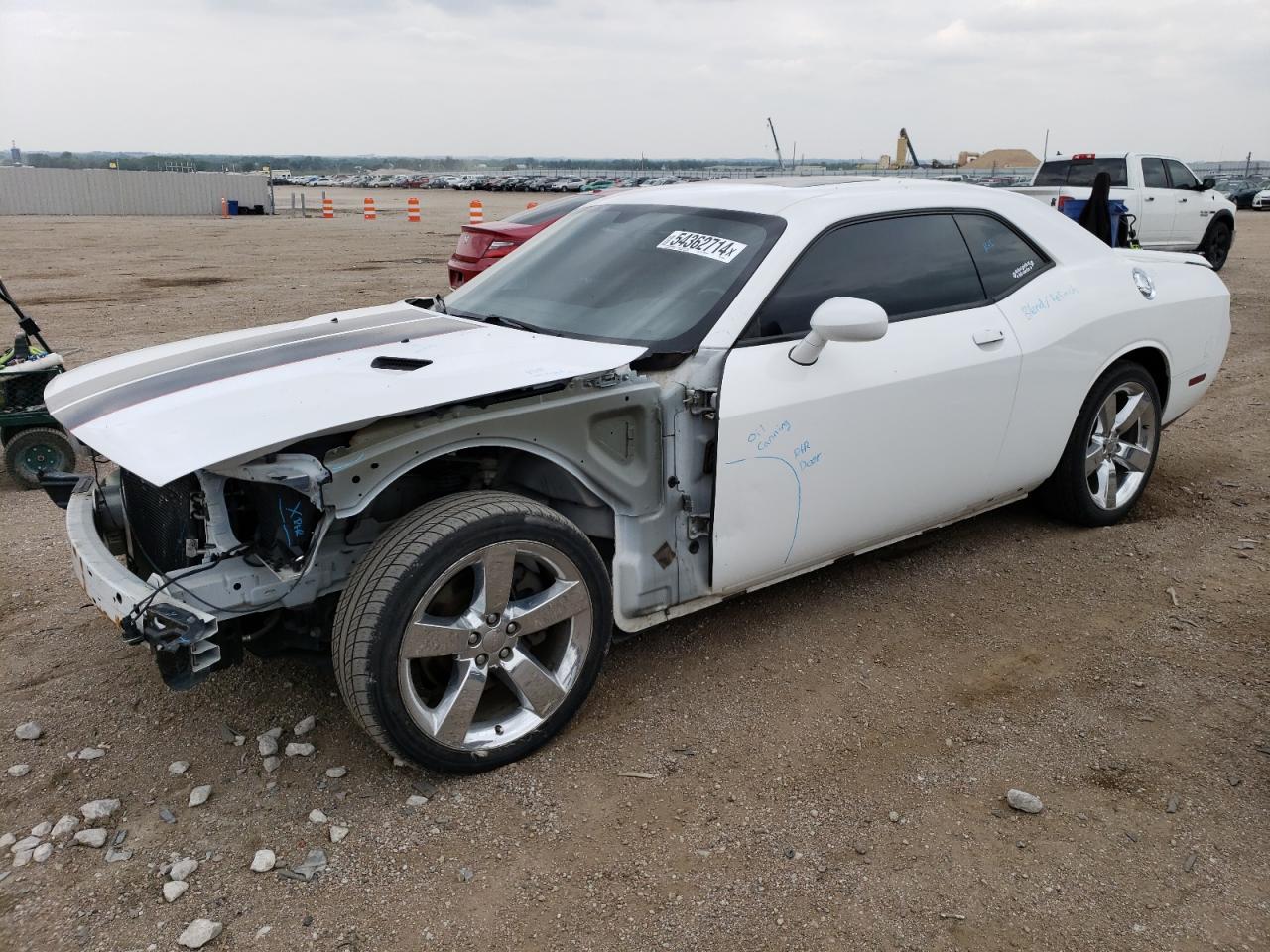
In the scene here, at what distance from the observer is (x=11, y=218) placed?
31.8 m

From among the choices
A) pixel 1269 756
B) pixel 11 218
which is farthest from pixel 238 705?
pixel 11 218

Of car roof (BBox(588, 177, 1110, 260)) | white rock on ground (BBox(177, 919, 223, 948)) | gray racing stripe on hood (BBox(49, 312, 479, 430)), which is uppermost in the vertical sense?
car roof (BBox(588, 177, 1110, 260))

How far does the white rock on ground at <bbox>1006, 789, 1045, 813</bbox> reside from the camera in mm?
2779

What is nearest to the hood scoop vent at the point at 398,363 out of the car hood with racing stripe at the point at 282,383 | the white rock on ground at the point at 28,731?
the car hood with racing stripe at the point at 282,383

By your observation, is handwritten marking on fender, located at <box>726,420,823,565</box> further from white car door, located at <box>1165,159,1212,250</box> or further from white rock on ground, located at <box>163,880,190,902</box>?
white car door, located at <box>1165,159,1212,250</box>

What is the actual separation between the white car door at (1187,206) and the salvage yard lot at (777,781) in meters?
12.2

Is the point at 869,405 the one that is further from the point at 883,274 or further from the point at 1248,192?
the point at 1248,192

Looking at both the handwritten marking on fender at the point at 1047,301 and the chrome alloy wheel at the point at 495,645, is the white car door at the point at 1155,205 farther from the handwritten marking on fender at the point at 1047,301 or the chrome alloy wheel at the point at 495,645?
the chrome alloy wheel at the point at 495,645

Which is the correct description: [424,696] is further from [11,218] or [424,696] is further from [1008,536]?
[11,218]

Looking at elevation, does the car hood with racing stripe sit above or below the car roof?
below

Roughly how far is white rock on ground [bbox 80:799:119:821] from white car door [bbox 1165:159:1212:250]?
632 inches

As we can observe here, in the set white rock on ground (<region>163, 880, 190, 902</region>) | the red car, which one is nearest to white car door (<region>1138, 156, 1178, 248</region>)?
the red car

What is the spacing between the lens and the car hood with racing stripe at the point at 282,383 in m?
2.52

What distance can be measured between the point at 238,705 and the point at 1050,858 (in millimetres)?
2536
